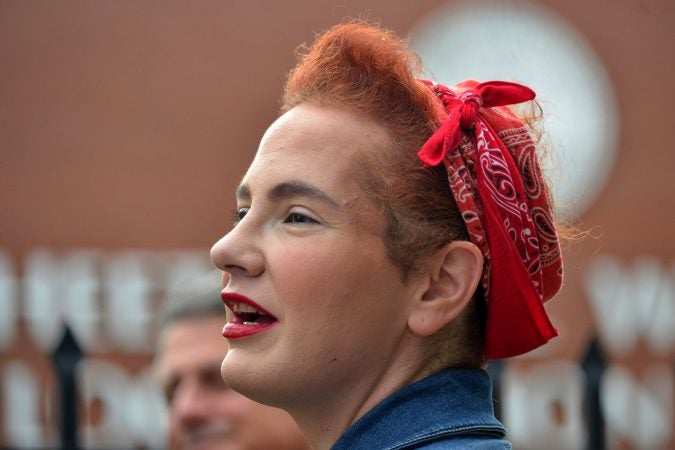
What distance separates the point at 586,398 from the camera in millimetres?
4035

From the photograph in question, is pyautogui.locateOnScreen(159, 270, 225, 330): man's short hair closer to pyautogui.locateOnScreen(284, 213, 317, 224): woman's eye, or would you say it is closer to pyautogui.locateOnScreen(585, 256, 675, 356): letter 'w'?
pyautogui.locateOnScreen(284, 213, 317, 224): woman's eye

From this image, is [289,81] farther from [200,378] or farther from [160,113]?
[160,113]

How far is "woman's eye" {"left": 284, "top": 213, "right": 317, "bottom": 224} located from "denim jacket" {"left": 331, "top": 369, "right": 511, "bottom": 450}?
0.33 meters

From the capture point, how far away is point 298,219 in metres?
2.02

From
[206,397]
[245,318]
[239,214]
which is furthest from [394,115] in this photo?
[206,397]

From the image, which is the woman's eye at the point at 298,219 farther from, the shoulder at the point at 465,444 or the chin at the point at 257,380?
the shoulder at the point at 465,444

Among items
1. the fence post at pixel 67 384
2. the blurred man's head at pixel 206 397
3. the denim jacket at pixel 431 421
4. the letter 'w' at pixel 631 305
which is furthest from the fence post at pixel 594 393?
the letter 'w' at pixel 631 305

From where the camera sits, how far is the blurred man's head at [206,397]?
3422mm

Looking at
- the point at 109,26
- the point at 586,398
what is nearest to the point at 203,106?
the point at 109,26

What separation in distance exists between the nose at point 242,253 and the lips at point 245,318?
0.14ft

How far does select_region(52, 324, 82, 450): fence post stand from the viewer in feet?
14.0

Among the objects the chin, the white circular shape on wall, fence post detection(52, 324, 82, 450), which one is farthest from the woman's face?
the white circular shape on wall

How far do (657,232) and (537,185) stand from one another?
252 inches

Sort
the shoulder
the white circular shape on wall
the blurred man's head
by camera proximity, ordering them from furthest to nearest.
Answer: the white circular shape on wall < the blurred man's head < the shoulder
